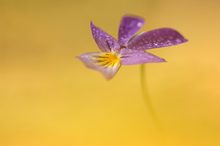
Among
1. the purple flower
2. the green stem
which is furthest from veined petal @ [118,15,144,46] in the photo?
the green stem

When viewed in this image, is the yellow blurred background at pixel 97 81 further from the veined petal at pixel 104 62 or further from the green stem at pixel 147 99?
the veined petal at pixel 104 62

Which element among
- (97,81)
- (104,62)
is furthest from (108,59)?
(97,81)

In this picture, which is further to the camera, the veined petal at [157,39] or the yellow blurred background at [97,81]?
the yellow blurred background at [97,81]

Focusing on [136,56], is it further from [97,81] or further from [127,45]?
[97,81]

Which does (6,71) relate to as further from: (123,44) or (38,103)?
(123,44)

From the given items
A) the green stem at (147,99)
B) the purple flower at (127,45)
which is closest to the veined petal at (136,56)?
the purple flower at (127,45)

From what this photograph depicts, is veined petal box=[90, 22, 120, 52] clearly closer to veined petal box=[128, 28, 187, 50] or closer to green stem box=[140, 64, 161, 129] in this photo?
veined petal box=[128, 28, 187, 50]
